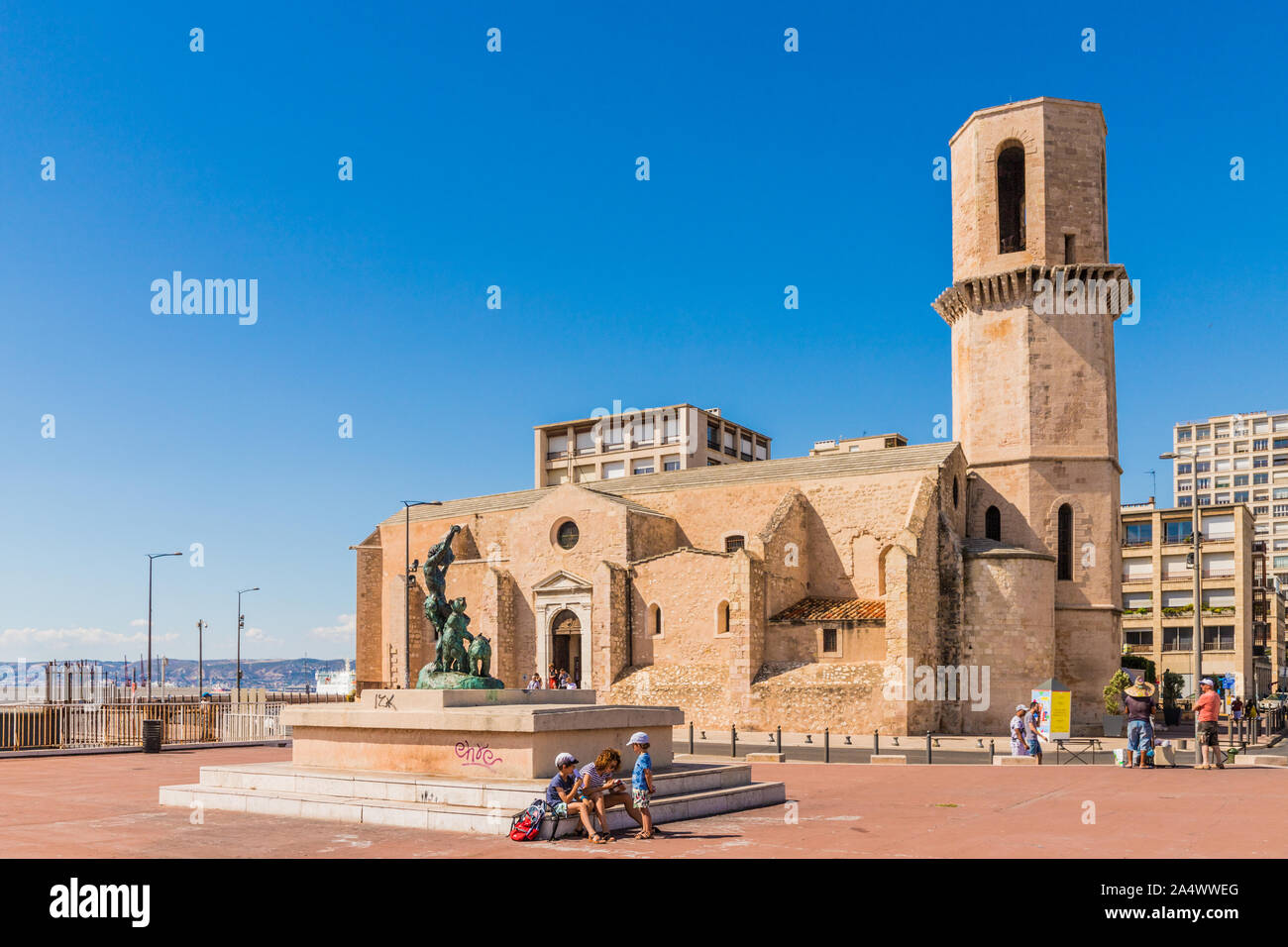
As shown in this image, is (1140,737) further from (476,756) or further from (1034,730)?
(476,756)

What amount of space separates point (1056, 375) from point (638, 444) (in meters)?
48.3

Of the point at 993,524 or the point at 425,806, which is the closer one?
the point at 425,806

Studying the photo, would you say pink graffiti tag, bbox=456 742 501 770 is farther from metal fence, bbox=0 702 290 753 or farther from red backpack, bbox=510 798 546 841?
metal fence, bbox=0 702 290 753

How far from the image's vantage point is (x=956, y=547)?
111ft

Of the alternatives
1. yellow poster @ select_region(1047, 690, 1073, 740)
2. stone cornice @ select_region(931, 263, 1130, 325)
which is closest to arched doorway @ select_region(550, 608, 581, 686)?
stone cornice @ select_region(931, 263, 1130, 325)

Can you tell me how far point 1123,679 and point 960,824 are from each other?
2363 cm

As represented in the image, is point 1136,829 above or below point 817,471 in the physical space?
below

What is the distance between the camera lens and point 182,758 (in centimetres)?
2383

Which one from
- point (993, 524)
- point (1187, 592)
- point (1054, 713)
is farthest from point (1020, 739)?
point (1187, 592)

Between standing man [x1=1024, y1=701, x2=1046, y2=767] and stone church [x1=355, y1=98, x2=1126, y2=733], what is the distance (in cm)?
640
